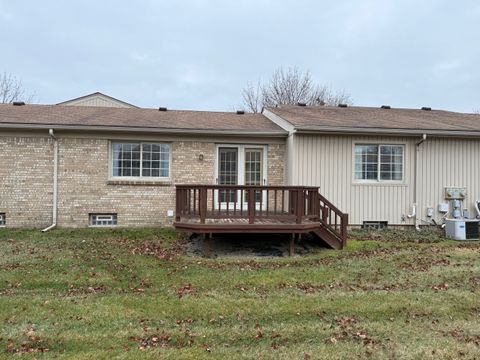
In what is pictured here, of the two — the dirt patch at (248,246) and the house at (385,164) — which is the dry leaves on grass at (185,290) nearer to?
the dirt patch at (248,246)

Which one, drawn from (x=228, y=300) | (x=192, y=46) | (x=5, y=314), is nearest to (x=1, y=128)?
(x=5, y=314)

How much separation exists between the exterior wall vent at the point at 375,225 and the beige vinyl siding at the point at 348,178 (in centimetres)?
12

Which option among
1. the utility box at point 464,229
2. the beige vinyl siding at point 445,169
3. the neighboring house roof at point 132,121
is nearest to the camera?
the utility box at point 464,229

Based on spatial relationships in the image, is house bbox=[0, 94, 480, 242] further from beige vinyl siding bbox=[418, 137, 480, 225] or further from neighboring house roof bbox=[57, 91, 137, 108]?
neighboring house roof bbox=[57, 91, 137, 108]

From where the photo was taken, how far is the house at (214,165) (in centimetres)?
1030

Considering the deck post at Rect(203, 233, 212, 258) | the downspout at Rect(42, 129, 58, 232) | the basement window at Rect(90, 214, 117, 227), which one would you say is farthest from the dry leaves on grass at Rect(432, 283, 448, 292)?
the downspout at Rect(42, 129, 58, 232)

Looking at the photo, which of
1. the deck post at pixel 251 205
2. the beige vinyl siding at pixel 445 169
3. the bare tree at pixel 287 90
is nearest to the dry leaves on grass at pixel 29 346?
the deck post at pixel 251 205

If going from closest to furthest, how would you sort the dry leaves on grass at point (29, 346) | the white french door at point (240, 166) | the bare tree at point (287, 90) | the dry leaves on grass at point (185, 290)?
the dry leaves on grass at point (29, 346), the dry leaves on grass at point (185, 290), the white french door at point (240, 166), the bare tree at point (287, 90)

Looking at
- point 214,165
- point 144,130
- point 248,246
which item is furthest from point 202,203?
point 144,130

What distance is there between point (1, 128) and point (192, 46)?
630 inches

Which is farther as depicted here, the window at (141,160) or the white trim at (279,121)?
the window at (141,160)

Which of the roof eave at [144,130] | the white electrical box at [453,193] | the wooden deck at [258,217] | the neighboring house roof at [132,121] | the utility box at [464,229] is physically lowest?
the utility box at [464,229]

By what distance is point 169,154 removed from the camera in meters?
10.8

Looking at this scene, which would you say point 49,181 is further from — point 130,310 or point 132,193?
point 130,310
